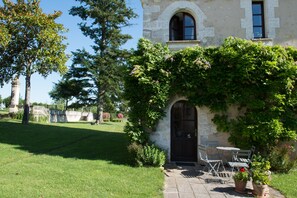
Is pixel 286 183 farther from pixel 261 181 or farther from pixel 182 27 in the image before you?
pixel 182 27

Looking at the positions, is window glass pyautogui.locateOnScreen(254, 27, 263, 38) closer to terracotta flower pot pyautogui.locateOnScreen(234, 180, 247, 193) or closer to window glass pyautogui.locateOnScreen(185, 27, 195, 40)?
window glass pyautogui.locateOnScreen(185, 27, 195, 40)

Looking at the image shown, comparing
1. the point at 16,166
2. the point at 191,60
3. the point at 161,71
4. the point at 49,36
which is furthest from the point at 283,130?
the point at 49,36

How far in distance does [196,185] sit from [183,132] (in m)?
3.35

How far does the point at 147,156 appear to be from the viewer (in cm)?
928

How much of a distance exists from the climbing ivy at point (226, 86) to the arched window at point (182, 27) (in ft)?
5.05

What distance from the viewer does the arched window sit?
37.3ft

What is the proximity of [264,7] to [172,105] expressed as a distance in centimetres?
580

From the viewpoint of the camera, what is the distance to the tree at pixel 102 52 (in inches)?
1270

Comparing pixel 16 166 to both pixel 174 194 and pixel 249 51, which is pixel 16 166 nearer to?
pixel 174 194

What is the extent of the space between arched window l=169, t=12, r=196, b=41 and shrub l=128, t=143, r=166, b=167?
493cm

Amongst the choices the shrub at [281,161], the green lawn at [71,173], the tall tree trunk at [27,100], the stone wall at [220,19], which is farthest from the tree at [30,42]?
the shrub at [281,161]

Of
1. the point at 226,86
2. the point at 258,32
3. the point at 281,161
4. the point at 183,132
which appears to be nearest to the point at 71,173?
the point at 183,132

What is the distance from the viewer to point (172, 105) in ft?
35.0

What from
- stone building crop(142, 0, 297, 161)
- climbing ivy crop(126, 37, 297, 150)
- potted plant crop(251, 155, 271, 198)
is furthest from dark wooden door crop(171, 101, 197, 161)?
potted plant crop(251, 155, 271, 198)
